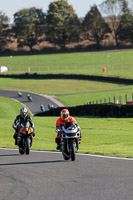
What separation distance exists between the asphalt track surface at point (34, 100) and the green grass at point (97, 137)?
87.0 ft

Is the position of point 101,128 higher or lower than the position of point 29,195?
lower

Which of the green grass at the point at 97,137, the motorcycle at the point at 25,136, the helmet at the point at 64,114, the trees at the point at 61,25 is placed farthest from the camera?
the trees at the point at 61,25

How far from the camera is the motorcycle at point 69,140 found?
14562mm

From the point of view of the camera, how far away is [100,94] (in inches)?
2699

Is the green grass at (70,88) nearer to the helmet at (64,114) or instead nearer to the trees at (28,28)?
the helmet at (64,114)

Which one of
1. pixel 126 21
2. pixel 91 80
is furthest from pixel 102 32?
pixel 91 80

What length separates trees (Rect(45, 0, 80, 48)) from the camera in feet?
479

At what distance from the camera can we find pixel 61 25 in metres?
148

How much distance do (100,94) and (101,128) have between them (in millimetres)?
40999

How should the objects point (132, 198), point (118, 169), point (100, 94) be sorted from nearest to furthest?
point (132, 198) < point (118, 169) < point (100, 94)

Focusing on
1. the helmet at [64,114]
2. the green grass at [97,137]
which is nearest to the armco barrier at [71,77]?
the green grass at [97,137]

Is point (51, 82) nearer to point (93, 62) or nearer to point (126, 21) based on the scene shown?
point (93, 62)

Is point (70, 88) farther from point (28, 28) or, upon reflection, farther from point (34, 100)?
point (28, 28)

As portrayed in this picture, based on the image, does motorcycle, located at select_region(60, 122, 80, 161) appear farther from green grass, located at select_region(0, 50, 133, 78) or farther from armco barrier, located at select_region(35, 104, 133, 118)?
green grass, located at select_region(0, 50, 133, 78)
